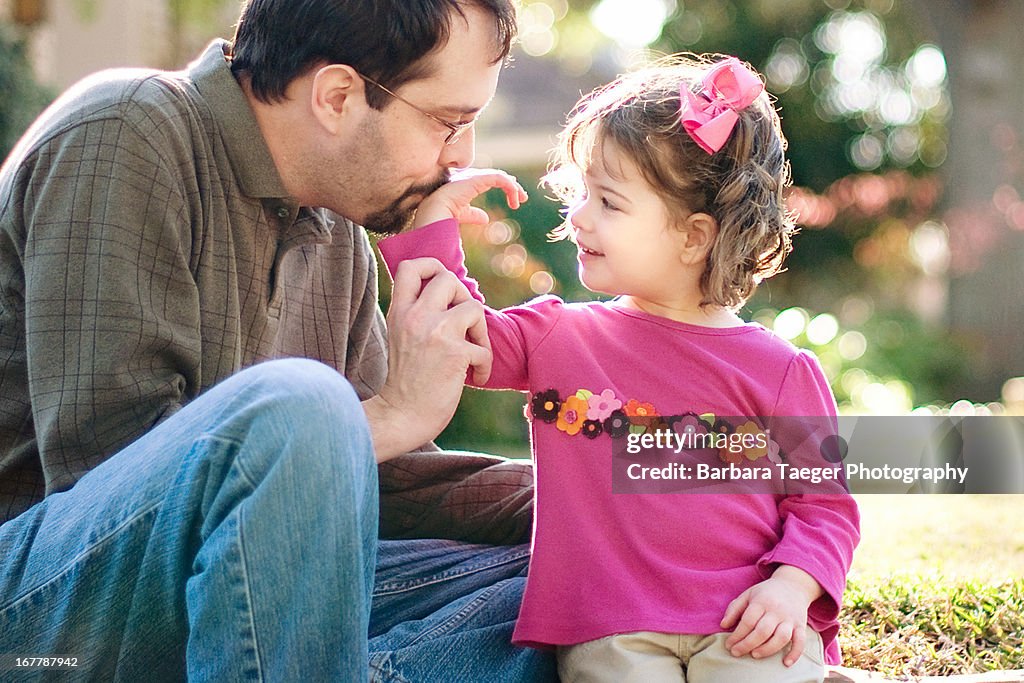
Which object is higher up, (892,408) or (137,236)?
(137,236)

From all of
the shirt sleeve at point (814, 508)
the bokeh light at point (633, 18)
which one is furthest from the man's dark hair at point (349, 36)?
the bokeh light at point (633, 18)

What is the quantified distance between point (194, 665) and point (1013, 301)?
8701 mm

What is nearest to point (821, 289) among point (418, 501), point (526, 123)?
point (526, 123)

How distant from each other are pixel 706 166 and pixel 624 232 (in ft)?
0.69

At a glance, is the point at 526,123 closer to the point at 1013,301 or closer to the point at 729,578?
the point at 1013,301

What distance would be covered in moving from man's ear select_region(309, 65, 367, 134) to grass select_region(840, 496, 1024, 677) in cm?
153

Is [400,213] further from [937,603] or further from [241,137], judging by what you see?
[937,603]

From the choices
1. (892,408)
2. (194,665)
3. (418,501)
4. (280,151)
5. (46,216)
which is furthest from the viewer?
(892,408)

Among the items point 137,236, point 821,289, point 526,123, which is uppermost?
point 137,236

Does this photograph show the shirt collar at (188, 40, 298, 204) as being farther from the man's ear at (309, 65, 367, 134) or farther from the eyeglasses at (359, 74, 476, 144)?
the eyeglasses at (359, 74, 476, 144)

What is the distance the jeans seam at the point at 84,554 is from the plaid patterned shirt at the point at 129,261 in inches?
11.3

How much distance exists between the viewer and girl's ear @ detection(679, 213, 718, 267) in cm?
228

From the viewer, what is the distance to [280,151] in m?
2.35

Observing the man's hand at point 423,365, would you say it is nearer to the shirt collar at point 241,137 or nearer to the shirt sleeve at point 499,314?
the shirt sleeve at point 499,314
